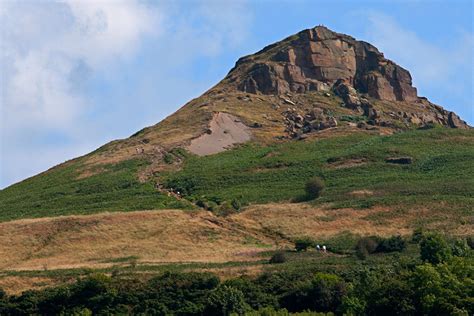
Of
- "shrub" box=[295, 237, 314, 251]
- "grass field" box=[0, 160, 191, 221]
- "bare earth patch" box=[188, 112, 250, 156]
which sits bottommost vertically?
"shrub" box=[295, 237, 314, 251]

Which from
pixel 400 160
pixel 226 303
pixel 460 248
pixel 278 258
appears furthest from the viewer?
pixel 400 160

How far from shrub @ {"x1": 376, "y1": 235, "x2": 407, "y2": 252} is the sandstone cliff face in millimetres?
50833

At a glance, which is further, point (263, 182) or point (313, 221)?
point (263, 182)

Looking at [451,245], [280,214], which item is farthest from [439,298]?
[280,214]

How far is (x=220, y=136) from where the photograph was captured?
111m

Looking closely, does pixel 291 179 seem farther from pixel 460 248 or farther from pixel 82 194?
pixel 460 248

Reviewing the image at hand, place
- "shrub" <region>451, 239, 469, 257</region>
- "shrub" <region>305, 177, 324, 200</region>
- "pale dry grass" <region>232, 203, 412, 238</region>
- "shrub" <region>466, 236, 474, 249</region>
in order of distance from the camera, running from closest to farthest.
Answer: "shrub" <region>451, 239, 469, 257</region> < "shrub" <region>466, 236, 474, 249</region> < "pale dry grass" <region>232, 203, 412, 238</region> < "shrub" <region>305, 177, 324, 200</region>

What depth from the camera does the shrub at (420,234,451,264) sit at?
60.4 meters

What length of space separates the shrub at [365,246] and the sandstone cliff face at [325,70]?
5040 cm

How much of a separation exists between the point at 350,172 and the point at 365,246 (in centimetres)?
2672

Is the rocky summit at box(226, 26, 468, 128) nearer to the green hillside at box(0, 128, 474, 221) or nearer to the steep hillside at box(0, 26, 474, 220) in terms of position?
the steep hillside at box(0, 26, 474, 220)

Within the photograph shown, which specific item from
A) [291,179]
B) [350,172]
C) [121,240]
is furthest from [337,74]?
[121,240]

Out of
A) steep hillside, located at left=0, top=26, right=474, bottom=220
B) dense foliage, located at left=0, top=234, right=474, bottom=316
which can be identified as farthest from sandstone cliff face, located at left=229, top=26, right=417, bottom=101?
dense foliage, located at left=0, top=234, right=474, bottom=316

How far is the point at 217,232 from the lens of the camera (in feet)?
255
